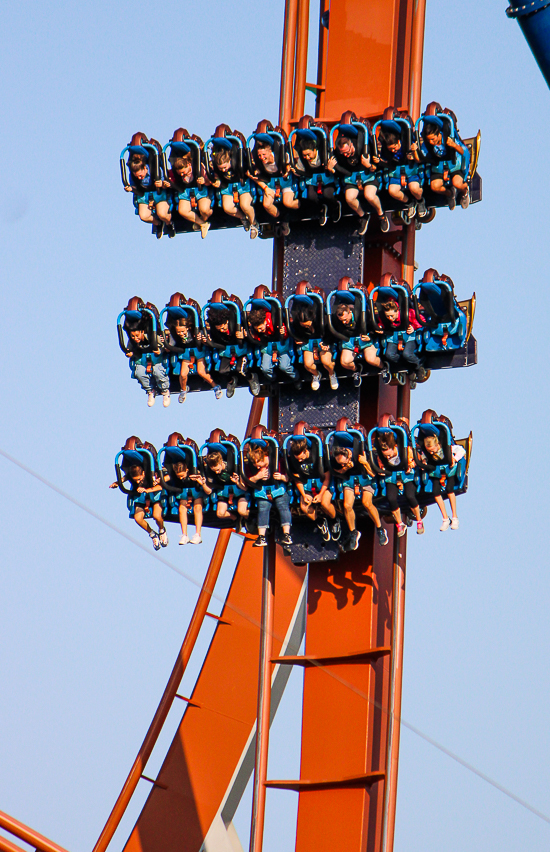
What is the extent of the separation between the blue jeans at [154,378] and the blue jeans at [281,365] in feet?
3.32

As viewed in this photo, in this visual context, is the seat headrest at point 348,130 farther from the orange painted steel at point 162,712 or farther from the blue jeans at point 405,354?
the orange painted steel at point 162,712

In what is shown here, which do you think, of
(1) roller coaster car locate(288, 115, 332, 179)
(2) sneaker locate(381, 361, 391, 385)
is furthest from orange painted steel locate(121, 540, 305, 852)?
(1) roller coaster car locate(288, 115, 332, 179)

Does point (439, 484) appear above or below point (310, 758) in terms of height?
above

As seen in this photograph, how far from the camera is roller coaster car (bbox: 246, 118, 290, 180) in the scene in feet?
46.4

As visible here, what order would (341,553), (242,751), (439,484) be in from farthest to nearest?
(242,751) → (341,553) → (439,484)

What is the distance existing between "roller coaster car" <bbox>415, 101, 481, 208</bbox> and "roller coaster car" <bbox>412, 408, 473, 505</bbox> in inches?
76.0

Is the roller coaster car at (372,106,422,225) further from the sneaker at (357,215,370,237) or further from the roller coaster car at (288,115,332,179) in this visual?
the roller coaster car at (288,115,332,179)

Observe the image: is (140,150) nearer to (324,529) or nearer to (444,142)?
(444,142)

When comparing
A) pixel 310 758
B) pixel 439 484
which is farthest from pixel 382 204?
pixel 310 758

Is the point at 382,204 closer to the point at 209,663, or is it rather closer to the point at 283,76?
the point at 283,76

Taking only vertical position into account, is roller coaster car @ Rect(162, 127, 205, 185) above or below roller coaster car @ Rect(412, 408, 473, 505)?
above

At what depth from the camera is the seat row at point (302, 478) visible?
13227 millimetres

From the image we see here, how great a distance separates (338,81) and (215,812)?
26.3ft

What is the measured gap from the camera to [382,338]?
13.7 meters
